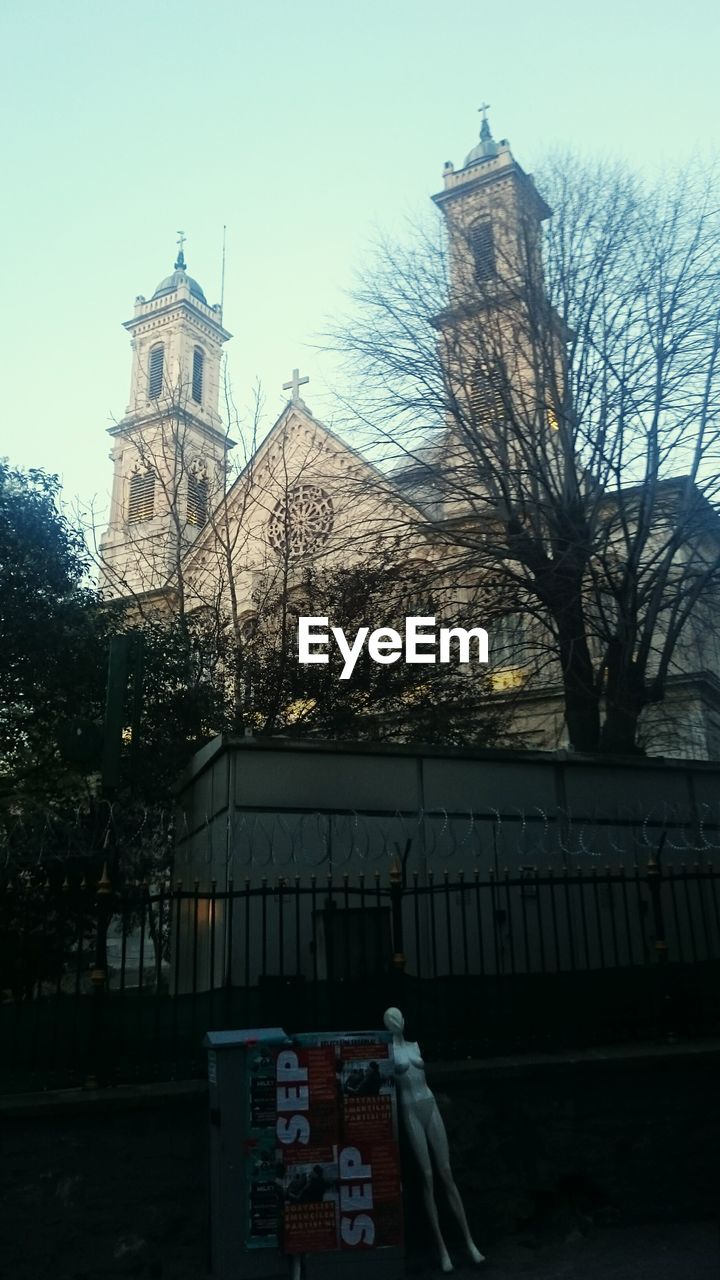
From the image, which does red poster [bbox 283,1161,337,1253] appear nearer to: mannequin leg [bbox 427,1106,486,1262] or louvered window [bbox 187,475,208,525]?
mannequin leg [bbox 427,1106,486,1262]

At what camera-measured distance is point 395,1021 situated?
6.98 m

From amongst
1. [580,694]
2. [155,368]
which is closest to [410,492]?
[580,694]

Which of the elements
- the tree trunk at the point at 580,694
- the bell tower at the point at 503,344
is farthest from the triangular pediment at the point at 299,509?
the tree trunk at the point at 580,694

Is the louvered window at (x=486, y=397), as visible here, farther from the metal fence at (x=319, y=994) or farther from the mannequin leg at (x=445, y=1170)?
the mannequin leg at (x=445, y=1170)

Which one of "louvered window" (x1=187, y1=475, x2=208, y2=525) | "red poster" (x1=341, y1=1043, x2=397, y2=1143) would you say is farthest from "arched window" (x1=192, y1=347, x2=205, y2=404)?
"red poster" (x1=341, y1=1043, x2=397, y2=1143)

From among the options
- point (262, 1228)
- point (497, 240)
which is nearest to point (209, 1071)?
point (262, 1228)

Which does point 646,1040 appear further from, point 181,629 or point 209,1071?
point 181,629

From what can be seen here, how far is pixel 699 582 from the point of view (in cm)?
1516

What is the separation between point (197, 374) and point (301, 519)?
30.9 m

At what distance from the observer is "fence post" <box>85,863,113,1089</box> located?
7.27m

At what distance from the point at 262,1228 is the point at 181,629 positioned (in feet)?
47.1

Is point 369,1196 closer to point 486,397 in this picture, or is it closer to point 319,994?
point 319,994

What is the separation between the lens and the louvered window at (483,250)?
18.5 m

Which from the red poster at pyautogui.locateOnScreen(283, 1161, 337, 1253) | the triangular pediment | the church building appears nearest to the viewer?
the red poster at pyautogui.locateOnScreen(283, 1161, 337, 1253)
